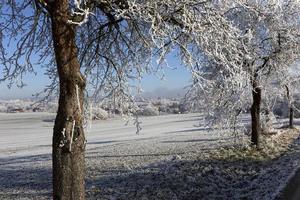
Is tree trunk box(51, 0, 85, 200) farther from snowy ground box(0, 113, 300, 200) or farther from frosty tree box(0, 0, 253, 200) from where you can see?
snowy ground box(0, 113, 300, 200)

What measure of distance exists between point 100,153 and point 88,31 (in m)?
14.4

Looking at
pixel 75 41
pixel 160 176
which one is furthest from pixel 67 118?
pixel 160 176

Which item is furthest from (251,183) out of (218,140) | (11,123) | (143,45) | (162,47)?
(11,123)

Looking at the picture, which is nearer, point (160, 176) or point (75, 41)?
point (75, 41)

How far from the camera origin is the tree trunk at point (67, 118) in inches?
286

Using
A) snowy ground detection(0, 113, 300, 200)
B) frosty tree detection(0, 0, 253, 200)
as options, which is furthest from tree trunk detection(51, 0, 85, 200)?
snowy ground detection(0, 113, 300, 200)

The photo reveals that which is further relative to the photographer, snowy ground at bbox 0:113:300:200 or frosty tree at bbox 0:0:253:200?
snowy ground at bbox 0:113:300:200

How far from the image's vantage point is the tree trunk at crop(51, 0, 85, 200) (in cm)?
727

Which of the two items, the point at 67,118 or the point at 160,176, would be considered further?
the point at 160,176

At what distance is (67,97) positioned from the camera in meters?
7.36

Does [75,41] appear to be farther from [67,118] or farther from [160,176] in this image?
[160,176]

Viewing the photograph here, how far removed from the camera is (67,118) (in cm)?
726

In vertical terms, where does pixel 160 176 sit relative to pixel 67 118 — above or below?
below

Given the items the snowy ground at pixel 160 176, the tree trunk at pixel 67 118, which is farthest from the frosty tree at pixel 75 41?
the snowy ground at pixel 160 176
